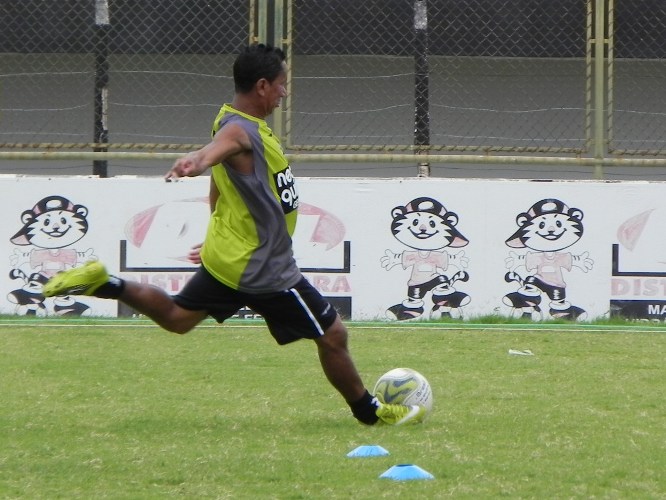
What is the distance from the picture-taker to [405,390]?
6.54 metres

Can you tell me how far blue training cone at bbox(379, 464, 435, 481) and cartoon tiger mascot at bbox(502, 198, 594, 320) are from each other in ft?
21.0

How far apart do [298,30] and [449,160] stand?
6.26ft

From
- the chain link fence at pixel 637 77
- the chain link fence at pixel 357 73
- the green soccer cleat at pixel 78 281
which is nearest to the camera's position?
the green soccer cleat at pixel 78 281

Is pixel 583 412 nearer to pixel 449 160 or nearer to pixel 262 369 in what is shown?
pixel 262 369

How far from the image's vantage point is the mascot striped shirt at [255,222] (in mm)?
6133

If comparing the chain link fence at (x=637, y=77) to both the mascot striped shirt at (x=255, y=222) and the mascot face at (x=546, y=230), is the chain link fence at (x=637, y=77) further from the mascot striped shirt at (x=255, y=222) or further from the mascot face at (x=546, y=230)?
the mascot striped shirt at (x=255, y=222)

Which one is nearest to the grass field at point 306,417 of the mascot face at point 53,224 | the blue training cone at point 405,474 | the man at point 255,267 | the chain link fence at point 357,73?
the blue training cone at point 405,474

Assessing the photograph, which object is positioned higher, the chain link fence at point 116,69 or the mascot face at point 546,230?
the chain link fence at point 116,69

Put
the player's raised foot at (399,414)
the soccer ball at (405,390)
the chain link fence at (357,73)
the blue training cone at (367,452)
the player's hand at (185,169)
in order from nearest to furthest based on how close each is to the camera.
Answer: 1. the player's hand at (185,169)
2. the blue training cone at (367,452)
3. the player's raised foot at (399,414)
4. the soccer ball at (405,390)
5. the chain link fence at (357,73)

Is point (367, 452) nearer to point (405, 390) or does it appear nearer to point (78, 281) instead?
point (405, 390)

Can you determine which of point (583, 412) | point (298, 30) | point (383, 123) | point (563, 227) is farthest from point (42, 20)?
point (583, 412)

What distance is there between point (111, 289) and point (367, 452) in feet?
5.21

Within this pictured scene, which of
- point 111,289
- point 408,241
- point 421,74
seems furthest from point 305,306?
point 421,74

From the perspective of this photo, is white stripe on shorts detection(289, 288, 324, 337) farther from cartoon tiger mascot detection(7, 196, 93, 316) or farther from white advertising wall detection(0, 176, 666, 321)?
cartoon tiger mascot detection(7, 196, 93, 316)
